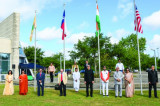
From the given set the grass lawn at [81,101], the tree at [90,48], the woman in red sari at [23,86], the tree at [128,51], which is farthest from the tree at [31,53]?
the grass lawn at [81,101]

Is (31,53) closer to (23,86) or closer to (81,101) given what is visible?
(23,86)

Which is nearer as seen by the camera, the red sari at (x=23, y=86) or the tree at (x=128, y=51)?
the red sari at (x=23, y=86)

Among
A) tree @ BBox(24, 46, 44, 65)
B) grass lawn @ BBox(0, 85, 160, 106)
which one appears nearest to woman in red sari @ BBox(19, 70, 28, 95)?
grass lawn @ BBox(0, 85, 160, 106)

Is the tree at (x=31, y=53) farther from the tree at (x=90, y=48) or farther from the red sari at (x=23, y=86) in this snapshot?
the red sari at (x=23, y=86)

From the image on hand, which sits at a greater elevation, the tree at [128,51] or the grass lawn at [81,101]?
the tree at [128,51]

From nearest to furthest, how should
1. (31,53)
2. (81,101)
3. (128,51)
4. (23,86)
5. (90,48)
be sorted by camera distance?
1. (81,101)
2. (23,86)
3. (90,48)
4. (128,51)
5. (31,53)

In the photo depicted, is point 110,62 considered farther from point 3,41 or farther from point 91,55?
point 3,41

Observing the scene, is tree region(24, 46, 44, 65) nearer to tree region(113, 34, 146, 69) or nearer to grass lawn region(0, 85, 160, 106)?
tree region(113, 34, 146, 69)

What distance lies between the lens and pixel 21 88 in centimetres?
1398

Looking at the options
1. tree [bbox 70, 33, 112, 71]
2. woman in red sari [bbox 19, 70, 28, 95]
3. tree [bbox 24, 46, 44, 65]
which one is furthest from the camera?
tree [bbox 24, 46, 44, 65]

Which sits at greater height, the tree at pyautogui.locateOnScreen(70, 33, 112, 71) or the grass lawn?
the tree at pyautogui.locateOnScreen(70, 33, 112, 71)

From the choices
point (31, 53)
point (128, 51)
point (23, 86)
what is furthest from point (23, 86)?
point (31, 53)

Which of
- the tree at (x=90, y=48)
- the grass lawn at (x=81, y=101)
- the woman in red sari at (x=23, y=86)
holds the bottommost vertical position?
→ the grass lawn at (x=81, y=101)

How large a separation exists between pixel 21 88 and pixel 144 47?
68509 mm
